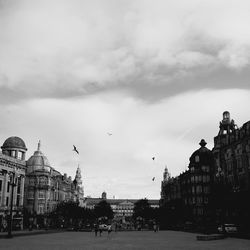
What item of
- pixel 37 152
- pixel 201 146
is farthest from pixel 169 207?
pixel 37 152

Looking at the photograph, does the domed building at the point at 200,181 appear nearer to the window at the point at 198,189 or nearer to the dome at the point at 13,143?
the window at the point at 198,189

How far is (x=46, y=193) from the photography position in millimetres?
109562

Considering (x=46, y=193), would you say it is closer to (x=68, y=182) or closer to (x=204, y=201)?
(x=68, y=182)

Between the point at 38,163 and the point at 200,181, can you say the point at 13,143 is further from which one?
the point at 200,181

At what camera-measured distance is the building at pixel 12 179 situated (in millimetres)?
79875

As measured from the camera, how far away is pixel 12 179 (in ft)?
276

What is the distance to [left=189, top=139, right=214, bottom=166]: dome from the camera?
10962 centimetres

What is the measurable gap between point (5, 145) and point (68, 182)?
4233 cm

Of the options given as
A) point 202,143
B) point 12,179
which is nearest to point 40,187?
point 12,179

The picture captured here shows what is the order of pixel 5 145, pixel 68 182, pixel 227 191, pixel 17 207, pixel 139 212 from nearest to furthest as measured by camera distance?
pixel 227 191 → pixel 17 207 → pixel 5 145 → pixel 68 182 → pixel 139 212

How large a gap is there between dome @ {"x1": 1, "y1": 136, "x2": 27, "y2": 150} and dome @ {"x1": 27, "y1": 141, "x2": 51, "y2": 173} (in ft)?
36.3

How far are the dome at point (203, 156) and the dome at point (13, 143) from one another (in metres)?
51.2

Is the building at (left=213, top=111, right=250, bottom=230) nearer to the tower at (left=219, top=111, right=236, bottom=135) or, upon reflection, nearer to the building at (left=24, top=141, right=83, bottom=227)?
the tower at (left=219, top=111, right=236, bottom=135)

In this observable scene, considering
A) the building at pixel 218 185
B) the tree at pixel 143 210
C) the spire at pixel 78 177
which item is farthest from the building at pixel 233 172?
the spire at pixel 78 177
